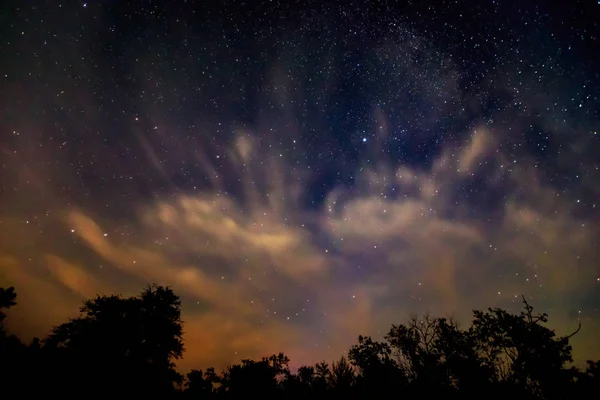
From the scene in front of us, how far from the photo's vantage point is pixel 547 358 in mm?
27047

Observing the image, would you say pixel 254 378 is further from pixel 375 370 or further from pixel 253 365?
pixel 375 370

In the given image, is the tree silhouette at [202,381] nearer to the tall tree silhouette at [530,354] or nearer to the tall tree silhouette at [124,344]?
the tall tree silhouette at [124,344]

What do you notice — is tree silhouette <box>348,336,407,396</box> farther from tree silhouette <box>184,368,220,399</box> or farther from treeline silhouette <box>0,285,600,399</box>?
tree silhouette <box>184,368,220,399</box>

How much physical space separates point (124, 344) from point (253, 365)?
16218 mm

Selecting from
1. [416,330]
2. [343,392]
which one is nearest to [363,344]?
[416,330]

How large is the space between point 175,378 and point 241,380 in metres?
9.97

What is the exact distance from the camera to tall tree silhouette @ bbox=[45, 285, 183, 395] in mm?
20906

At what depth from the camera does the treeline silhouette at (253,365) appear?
18750 mm

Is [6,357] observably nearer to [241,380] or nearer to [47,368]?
[47,368]

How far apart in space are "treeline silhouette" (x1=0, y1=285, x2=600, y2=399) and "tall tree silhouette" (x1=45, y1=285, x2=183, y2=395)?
0.09 m

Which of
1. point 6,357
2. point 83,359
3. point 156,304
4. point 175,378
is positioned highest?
point 156,304

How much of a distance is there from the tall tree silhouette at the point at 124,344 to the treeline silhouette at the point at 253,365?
0.30 feet

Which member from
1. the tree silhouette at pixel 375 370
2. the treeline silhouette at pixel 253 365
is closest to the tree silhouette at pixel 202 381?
the treeline silhouette at pixel 253 365

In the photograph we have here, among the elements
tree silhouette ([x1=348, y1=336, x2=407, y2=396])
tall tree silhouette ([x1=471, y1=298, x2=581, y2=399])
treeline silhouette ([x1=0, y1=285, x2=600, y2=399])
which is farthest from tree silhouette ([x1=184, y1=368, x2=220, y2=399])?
tall tree silhouette ([x1=471, y1=298, x2=581, y2=399])
